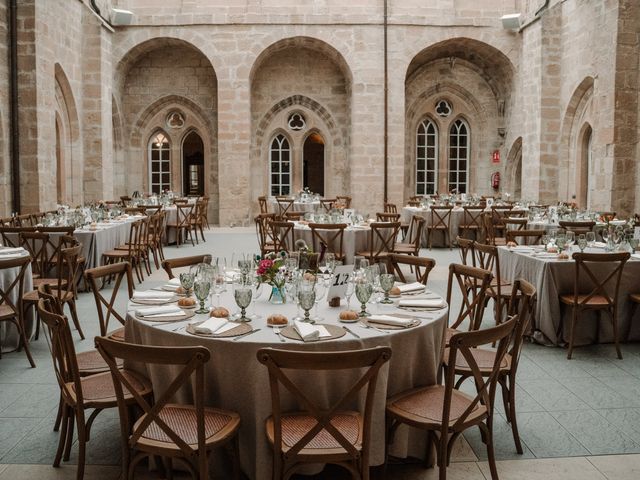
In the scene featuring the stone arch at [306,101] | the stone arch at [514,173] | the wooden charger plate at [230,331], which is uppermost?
the stone arch at [306,101]

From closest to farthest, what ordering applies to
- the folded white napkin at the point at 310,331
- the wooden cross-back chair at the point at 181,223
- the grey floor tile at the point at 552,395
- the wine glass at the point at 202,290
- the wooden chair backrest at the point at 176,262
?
the folded white napkin at the point at 310,331, the wine glass at the point at 202,290, the grey floor tile at the point at 552,395, the wooden chair backrest at the point at 176,262, the wooden cross-back chair at the point at 181,223

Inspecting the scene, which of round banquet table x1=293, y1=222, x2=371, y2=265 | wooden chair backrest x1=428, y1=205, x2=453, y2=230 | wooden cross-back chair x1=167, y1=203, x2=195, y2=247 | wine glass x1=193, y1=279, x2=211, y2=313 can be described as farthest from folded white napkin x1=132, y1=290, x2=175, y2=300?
wooden cross-back chair x1=167, y1=203, x2=195, y2=247

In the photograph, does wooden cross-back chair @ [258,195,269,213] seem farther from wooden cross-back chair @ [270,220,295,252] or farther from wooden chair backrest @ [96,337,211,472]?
wooden chair backrest @ [96,337,211,472]

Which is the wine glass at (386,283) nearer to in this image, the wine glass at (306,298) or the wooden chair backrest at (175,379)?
the wine glass at (306,298)

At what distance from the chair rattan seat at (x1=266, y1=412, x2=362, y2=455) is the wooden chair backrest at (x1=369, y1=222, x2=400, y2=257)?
513cm

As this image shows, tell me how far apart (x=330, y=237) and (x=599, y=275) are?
11.8 feet

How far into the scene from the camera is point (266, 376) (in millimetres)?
2941

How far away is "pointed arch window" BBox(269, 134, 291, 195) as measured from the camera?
17.5 meters

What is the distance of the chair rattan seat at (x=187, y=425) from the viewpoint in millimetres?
2748

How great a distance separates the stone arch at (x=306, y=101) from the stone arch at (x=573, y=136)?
16.8 ft

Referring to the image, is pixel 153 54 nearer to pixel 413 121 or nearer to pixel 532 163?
pixel 413 121

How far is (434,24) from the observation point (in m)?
15.6

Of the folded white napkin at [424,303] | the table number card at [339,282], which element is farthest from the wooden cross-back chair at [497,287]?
the table number card at [339,282]

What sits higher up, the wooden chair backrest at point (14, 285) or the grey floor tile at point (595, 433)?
the wooden chair backrest at point (14, 285)
